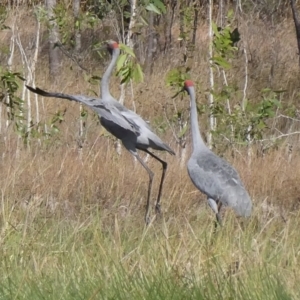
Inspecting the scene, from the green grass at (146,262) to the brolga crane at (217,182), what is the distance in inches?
18.8

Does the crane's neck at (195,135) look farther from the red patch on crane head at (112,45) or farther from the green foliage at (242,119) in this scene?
the green foliage at (242,119)

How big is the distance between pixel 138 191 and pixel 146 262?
286cm

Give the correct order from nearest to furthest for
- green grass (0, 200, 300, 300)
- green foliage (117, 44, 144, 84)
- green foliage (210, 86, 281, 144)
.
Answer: green grass (0, 200, 300, 300)
green foliage (117, 44, 144, 84)
green foliage (210, 86, 281, 144)

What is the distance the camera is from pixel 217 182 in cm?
633

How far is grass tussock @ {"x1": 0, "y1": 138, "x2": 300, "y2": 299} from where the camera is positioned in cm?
407

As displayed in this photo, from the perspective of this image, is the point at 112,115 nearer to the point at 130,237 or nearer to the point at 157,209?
the point at 157,209

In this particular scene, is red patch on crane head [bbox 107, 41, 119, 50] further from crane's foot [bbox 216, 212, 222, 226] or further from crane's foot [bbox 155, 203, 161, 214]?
crane's foot [bbox 216, 212, 222, 226]

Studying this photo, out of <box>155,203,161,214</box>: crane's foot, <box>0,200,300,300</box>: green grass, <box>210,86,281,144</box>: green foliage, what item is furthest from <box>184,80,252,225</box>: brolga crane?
<box>210,86,281,144</box>: green foliage

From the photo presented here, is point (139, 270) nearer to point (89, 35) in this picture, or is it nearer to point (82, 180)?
point (82, 180)

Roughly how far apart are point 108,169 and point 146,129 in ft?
2.15

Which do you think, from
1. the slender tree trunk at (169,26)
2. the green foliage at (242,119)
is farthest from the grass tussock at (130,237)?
the slender tree trunk at (169,26)

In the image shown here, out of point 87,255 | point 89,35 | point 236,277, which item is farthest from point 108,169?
point 89,35

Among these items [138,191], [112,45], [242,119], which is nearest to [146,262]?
[138,191]

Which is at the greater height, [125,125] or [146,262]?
[125,125]
